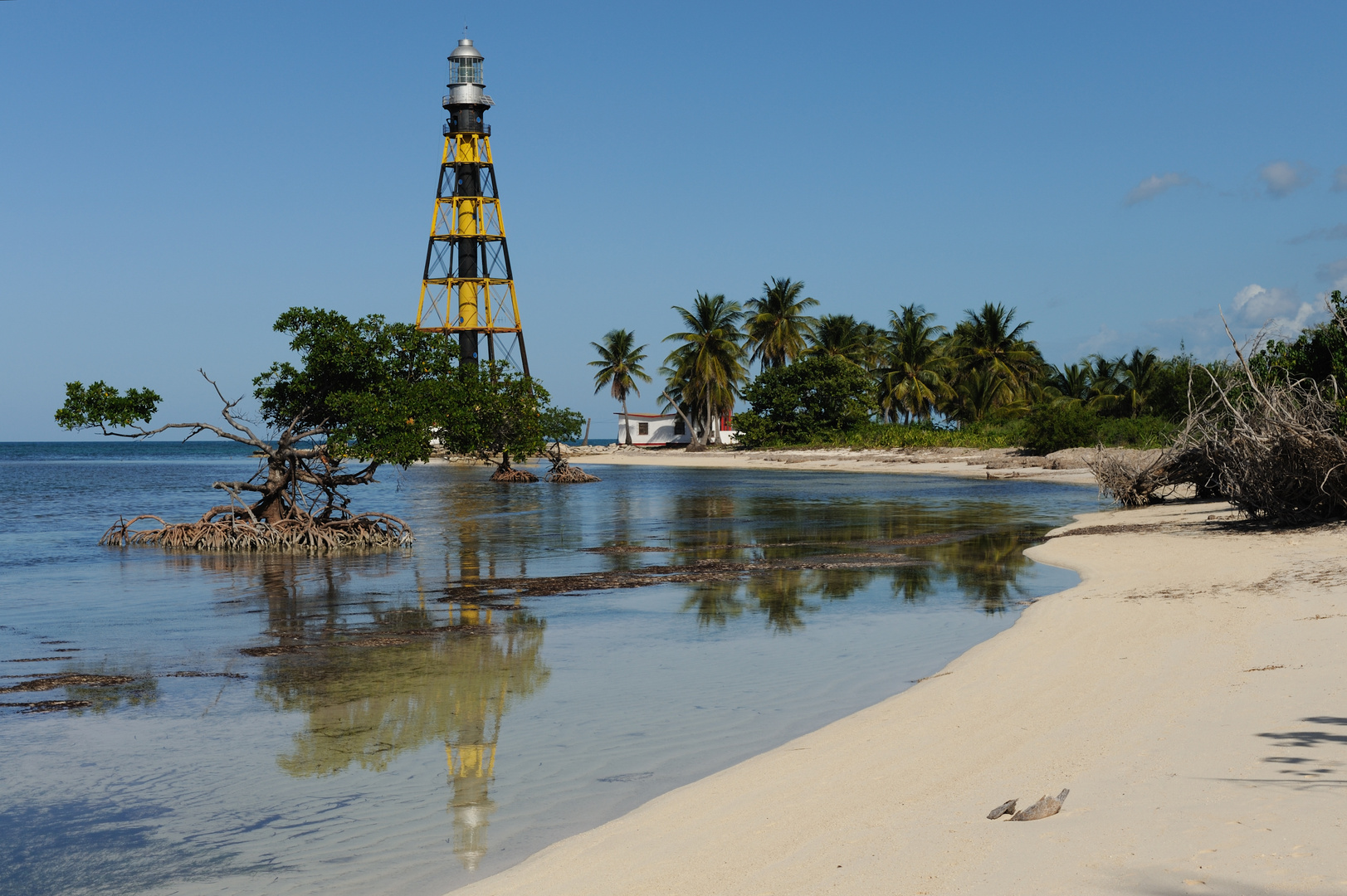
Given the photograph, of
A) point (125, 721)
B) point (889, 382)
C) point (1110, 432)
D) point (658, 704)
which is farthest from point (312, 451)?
point (889, 382)

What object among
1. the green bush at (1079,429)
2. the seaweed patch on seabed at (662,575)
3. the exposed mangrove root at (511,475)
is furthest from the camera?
the exposed mangrove root at (511,475)

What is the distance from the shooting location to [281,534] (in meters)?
22.2

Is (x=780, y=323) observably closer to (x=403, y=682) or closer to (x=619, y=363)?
(x=619, y=363)

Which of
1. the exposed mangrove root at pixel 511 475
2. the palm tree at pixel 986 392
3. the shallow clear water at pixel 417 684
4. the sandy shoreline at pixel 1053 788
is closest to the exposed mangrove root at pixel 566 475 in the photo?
the exposed mangrove root at pixel 511 475

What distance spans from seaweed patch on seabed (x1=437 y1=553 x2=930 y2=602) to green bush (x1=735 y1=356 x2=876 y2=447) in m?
51.5

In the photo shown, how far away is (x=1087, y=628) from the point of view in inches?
428

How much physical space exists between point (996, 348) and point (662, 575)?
180 feet

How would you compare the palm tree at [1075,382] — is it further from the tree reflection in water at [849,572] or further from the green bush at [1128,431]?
the tree reflection in water at [849,572]

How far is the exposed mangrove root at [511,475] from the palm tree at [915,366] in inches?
1075

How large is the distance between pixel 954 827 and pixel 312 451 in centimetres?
1952

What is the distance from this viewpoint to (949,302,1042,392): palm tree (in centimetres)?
6644

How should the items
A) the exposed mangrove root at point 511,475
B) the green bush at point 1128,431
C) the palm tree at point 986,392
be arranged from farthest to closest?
1. the palm tree at point 986,392
2. the exposed mangrove root at point 511,475
3. the green bush at point 1128,431

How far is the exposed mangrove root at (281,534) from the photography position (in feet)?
72.5

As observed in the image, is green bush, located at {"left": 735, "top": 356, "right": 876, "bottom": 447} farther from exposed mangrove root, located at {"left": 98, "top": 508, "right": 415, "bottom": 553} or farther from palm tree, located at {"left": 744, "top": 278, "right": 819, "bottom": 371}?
exposed mangrove root, located at {"left": 98, "top": 508, "right": 415, "bottom": 553}
